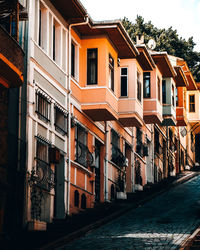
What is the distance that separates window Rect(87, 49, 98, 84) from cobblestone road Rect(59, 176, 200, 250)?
563 cm

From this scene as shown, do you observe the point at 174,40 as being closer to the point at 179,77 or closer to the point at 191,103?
the point at 191,103

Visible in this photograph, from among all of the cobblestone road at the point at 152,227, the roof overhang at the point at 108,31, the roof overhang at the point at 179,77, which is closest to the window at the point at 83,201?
the cobblestone road at the point at 152,227

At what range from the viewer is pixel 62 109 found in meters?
25.4

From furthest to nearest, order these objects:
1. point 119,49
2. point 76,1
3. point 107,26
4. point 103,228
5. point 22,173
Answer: point 119,49 < point 107,26 < point 76,1 < point 103,228 < point 22,173

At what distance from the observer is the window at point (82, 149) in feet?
89.5

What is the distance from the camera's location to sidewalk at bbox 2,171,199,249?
18.9 meters

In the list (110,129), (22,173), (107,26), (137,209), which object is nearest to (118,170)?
(110,129)

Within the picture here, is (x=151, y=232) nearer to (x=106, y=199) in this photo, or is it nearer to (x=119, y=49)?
(x=106, y=199)

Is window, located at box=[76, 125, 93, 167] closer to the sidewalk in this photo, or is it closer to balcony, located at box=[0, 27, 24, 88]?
the sidewalk

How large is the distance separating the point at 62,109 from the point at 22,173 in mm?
4919

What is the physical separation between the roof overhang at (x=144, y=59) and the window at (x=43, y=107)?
368 inches

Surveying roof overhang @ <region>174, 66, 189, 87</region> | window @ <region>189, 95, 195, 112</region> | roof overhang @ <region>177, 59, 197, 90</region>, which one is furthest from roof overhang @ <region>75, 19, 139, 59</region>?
window @ <region>189, 95, 195, 112</region>

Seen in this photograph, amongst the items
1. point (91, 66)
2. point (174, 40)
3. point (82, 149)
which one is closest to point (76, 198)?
point (82, 149)

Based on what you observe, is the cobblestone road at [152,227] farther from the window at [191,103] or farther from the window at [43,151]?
the window at [191,103]
